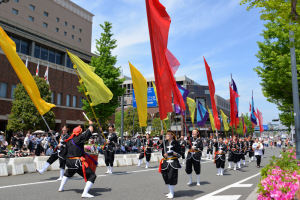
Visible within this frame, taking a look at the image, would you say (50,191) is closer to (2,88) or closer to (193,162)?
(193,162)

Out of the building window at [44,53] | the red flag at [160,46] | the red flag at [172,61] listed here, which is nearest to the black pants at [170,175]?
the red flag at [160,46]

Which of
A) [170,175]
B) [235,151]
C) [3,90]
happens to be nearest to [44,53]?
[3,90]

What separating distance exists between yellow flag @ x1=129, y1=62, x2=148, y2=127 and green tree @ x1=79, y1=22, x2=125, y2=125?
16324mm

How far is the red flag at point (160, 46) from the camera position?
7.66 m

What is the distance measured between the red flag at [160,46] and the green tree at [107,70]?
21.3m

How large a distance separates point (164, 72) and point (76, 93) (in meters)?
34.4

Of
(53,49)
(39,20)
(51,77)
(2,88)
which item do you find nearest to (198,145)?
(2,88)

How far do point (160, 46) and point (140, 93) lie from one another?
4909mm

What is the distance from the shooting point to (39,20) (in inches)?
1833

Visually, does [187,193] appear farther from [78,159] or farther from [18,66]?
[18,66]

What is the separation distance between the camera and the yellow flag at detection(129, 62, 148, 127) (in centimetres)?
1228

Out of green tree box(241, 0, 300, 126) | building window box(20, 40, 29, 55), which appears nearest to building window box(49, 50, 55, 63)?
building window box(20, 40, 29, 55)

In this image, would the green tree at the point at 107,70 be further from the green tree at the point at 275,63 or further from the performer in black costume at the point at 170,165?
the performer in black costume at the point at 170,165

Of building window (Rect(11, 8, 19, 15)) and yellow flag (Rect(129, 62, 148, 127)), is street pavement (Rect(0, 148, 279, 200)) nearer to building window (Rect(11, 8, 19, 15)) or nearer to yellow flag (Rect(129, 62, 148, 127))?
yellow flag (Rect(129, 62, 148, 127))
